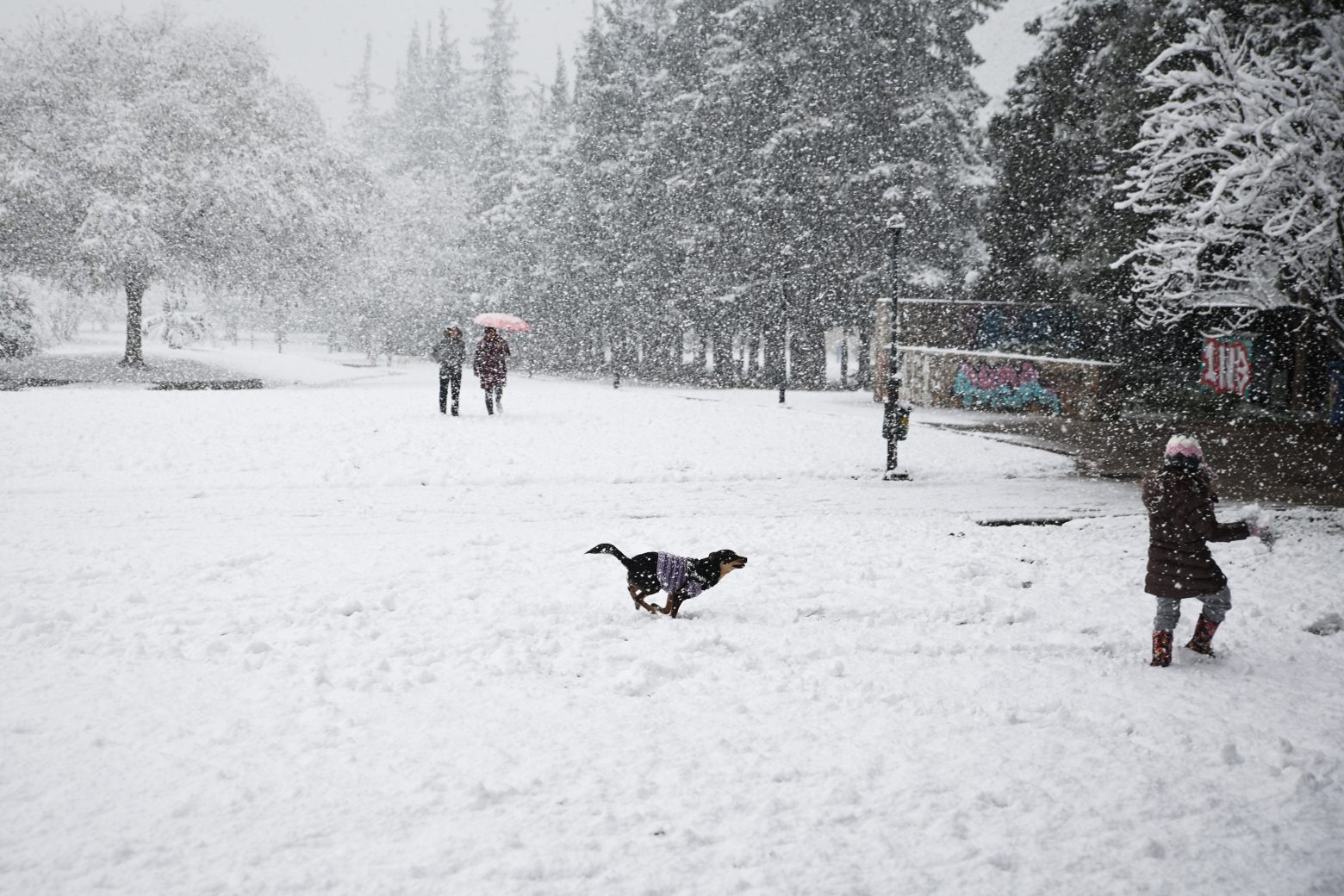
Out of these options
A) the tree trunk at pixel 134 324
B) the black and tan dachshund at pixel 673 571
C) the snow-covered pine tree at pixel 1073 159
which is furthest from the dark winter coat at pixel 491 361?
the tree trunk at pixel 134 324

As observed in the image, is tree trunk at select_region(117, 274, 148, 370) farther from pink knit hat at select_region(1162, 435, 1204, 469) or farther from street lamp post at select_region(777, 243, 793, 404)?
pink knit hat at select_region(1162, 435, 1204, 469)

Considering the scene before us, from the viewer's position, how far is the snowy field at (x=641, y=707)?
343cm

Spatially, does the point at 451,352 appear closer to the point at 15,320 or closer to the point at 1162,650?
the point at 1162,650

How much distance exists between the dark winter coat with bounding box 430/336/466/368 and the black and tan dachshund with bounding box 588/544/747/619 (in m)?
13.4

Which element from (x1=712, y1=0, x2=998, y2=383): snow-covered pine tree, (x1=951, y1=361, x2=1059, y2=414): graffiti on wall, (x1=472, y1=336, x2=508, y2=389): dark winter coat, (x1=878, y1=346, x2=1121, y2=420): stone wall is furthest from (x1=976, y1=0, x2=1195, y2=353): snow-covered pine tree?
(x1=472, y1=336, x2=508, y2=389): dark winter coat

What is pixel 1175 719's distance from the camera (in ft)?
15.2

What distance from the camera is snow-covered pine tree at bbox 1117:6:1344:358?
13.9 m

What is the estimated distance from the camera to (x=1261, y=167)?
1423 cm

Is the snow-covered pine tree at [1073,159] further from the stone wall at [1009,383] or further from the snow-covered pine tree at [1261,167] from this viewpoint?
the snow-covered pine tree at [1261,167]

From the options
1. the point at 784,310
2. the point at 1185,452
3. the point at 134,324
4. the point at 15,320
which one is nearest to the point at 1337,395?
the point at 784,310

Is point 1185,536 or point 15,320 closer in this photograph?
point 1185,536

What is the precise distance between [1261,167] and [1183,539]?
39.3 feet

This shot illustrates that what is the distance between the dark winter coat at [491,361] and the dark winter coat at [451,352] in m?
0.35

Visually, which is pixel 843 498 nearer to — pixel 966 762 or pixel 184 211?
pixel 966 762
